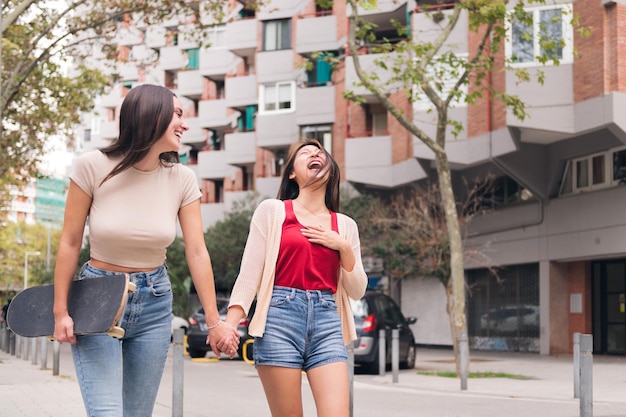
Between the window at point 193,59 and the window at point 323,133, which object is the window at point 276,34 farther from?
the window at point 193,59

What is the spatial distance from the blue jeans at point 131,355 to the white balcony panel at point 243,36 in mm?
51423

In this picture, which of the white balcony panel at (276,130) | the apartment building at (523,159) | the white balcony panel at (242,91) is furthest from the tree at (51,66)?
the white balcony panel at (242,91)

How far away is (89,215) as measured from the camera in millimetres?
4703

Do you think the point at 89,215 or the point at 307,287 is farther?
the point at 307,287

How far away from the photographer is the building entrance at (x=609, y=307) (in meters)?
29.4

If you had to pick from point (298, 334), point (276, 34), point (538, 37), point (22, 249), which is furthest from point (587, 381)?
point (22, 249)

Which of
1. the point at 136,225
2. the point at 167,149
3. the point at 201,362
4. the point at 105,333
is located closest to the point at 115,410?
the point at 105,333

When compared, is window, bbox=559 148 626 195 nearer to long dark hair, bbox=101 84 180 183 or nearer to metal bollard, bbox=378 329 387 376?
metal bollard, bbox=378 329 387 376

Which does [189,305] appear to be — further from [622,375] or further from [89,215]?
[89,215]

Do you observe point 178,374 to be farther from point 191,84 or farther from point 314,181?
point 191,84

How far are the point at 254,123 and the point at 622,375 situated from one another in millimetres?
36329

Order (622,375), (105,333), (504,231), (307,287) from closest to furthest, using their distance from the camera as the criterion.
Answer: (105,333), (307,287), (622,375), (504,231)

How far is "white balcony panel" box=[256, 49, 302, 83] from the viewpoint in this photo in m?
50.1

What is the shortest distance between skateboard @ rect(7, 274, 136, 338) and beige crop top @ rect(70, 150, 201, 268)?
17 centimetres
